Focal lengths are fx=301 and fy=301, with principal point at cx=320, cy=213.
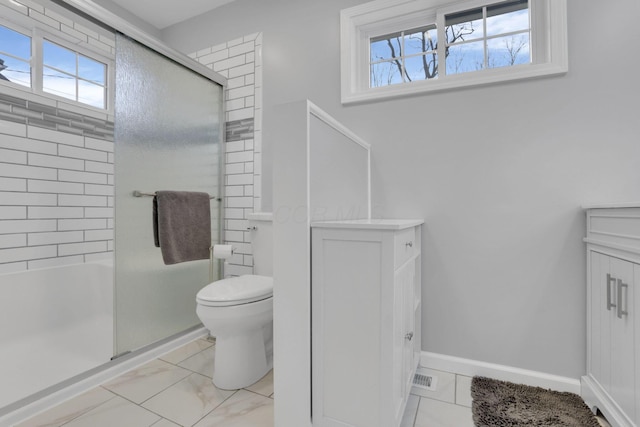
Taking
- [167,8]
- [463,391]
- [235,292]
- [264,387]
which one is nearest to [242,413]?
[264,387]

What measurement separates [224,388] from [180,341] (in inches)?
27.1

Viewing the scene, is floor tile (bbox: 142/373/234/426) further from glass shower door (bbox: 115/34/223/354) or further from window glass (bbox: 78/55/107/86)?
window glass (bbox: 78/55/107/86)

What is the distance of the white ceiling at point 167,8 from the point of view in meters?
2.53

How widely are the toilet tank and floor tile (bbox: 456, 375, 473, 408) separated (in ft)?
4.05

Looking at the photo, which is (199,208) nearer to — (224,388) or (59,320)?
(224,388)

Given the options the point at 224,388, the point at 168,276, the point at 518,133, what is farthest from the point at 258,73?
the point at 224,388

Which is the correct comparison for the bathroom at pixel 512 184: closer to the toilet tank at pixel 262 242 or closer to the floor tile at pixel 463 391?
the floor tile at pixel 463 391

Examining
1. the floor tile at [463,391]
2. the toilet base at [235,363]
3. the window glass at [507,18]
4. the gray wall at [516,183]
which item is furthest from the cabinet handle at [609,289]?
the toilet base at [235,363]

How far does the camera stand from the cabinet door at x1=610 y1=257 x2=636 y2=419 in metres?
1.10

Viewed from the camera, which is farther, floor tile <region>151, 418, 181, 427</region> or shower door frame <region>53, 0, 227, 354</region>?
shower door frame <region>53, 0, 227, 354</region>

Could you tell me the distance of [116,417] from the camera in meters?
1.34

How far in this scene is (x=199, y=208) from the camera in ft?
6.86

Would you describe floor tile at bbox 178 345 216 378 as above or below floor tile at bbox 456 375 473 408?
above

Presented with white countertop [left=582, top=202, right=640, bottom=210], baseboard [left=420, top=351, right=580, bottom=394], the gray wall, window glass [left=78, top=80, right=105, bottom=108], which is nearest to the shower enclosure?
window glass [left=78, top=80, right=105, bottom=108]
